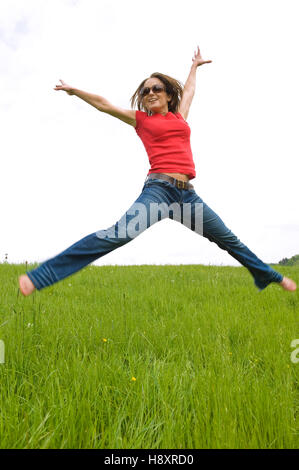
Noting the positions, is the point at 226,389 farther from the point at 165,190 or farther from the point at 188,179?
the point at 188,179

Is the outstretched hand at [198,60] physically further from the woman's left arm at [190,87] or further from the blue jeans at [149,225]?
the blue jeans at [149,225]

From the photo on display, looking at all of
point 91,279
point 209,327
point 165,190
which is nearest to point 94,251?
point 165,190

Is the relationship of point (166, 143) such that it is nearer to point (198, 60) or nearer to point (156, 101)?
point (156, 101)

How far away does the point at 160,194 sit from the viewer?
12.2 feet

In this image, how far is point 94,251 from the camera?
3.29 metres

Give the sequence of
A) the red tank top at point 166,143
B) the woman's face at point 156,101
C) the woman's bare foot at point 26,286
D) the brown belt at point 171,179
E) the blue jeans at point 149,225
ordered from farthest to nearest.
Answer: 1. the woman's face at point 156,101
2. the red tank top at point 166,143
3. the brown belt at point 171,179
4. the blue jeans at point 149,225
5. the woman's bare foot at point 26,286

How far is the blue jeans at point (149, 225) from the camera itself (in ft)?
10.5

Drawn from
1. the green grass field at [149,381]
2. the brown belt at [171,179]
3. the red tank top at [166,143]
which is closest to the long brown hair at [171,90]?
the red tank top at [166,143]

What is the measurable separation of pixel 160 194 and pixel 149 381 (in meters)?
1.82

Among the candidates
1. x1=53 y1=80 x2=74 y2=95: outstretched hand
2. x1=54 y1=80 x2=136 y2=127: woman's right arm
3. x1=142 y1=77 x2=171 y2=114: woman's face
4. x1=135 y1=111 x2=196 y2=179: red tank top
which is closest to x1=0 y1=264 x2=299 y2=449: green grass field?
x1=135 y1=111 x2=196 y2=179: red tank top

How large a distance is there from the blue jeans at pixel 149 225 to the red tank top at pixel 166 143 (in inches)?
9.2

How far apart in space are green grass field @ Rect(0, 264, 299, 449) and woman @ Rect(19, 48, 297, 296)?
1.61 feet

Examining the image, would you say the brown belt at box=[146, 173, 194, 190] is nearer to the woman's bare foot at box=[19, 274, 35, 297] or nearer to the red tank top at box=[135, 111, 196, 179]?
the red tank top at box=[135, 111, 196, 179]
